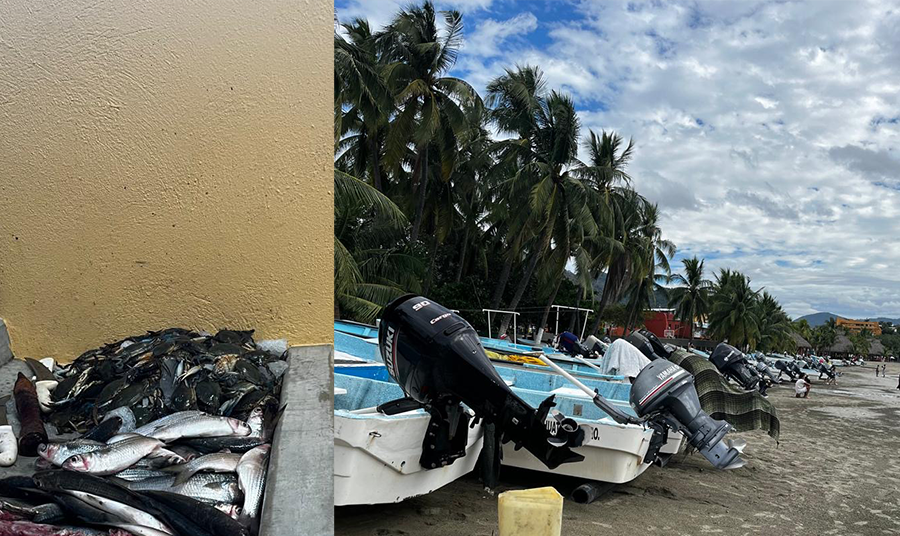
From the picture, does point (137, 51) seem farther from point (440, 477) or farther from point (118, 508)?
point (440, 477)

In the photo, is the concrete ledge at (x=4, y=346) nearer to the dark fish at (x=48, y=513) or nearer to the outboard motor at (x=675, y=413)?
the dark fish at (x=48, y=513)

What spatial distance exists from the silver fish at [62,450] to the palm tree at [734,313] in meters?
54.7

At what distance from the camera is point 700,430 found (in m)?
6.29

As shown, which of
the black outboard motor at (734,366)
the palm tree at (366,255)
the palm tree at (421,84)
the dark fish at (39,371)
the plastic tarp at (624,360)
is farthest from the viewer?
the palm tree at (421,84)

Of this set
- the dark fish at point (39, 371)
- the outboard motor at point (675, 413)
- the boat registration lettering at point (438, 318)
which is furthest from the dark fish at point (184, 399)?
the outboard motor at point (675, 413)

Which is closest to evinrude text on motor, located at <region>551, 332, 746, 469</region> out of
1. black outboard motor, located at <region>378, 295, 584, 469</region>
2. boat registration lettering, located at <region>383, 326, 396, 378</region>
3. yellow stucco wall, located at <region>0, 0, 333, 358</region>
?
black outboard motor, located at <region>378, 295, 584, 469</region>

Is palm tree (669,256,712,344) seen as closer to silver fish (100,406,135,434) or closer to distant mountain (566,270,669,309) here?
distant mountain (566,270,669,309)

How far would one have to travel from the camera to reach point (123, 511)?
110 inches

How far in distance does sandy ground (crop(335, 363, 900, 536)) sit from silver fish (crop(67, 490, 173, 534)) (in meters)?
2.81

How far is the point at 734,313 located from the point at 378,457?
5275cm

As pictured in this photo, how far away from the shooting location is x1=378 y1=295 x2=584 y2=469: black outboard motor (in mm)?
5031

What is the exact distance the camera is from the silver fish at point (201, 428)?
357 centimetres

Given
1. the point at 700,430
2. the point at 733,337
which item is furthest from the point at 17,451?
the point at 733,337

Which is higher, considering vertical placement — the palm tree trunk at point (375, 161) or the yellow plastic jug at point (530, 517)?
the palm tree trunk at point (375, 161)
